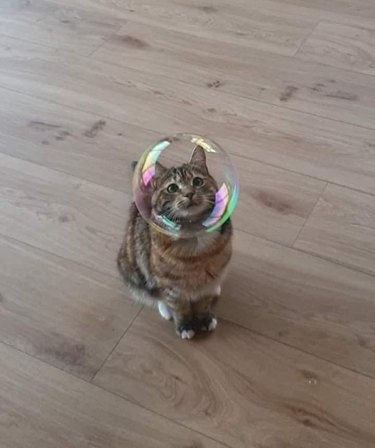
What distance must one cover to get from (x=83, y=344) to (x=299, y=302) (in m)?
0.47

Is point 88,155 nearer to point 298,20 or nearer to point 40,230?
point 40,230

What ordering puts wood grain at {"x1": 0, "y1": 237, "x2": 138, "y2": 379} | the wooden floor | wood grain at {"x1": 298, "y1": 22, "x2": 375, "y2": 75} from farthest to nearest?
wood grain at {"x1": 298, "y1": 22, "x2": 375, "y2": 75}, wood grain at {"x1": 0, "y1": 237, "x2": 138, "y2": 379}, the wooden floor

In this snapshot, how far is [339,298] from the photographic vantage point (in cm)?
141

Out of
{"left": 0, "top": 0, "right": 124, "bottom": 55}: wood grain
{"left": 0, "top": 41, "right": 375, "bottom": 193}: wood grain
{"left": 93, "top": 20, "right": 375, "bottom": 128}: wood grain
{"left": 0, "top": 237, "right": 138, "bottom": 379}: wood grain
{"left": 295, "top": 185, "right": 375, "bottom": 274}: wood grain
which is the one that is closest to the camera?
{"left": 0, "top": 237, "right": 138, "bottom": 379}: wood grain

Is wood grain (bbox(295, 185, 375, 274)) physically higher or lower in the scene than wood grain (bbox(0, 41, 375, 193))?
lower

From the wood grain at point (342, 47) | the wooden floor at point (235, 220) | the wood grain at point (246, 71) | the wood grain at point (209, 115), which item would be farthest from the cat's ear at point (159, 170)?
the wood grain at point (342, 47)

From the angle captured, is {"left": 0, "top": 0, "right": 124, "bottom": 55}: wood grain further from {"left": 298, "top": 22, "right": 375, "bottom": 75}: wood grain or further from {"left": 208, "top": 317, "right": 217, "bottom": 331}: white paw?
{"left": 208, "top": 317, "right": 217, "bottom": 331}: white paw

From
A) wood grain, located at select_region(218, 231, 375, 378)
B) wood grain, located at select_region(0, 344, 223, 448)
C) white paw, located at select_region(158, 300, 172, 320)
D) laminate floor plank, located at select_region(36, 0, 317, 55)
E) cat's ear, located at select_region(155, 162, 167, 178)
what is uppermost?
cat's ear, located at select_region(155, 162, 167, 178)

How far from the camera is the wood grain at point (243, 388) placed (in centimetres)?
121

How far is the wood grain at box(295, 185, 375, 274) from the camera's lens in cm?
149

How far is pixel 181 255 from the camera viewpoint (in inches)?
48.5

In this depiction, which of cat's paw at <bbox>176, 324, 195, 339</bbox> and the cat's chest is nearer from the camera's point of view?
the cat's chest

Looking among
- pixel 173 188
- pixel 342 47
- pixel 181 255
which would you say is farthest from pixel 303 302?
pixel 342 47

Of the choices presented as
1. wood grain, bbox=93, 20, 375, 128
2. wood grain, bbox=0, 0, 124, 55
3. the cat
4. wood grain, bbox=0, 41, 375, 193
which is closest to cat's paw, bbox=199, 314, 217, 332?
the cat
